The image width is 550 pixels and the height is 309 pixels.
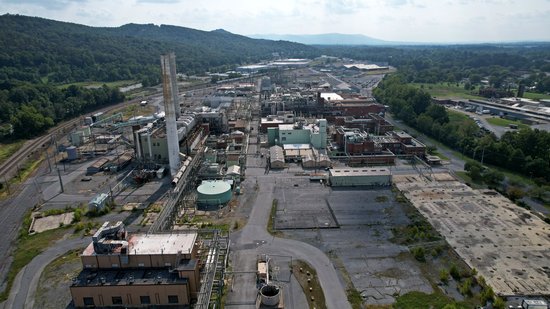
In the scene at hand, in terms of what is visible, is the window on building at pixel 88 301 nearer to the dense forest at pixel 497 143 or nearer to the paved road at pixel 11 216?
the paved road at pixel 11 216

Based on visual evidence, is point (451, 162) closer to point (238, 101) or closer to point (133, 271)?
point (133, 271)

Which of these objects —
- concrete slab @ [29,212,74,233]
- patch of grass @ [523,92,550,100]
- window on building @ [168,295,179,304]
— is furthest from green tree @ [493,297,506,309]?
patch of grass @ [523,92,550,100]

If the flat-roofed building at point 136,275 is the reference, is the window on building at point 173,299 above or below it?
below

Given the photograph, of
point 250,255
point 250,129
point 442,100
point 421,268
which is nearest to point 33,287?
point 250,255

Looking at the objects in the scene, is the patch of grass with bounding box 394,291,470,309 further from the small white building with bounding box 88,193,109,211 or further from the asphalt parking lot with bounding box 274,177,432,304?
the small white building with bounding box 88,193,109,211

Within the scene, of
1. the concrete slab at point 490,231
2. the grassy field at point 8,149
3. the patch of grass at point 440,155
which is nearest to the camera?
the concrete slab at point 490,231

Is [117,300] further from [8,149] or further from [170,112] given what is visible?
[8,149]

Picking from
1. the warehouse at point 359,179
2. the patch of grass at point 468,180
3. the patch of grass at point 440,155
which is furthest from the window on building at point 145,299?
the patch of grass at point 440,155

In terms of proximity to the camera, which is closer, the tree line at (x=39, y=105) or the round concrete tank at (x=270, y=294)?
the round concrete tank at (x=270, y=294)
